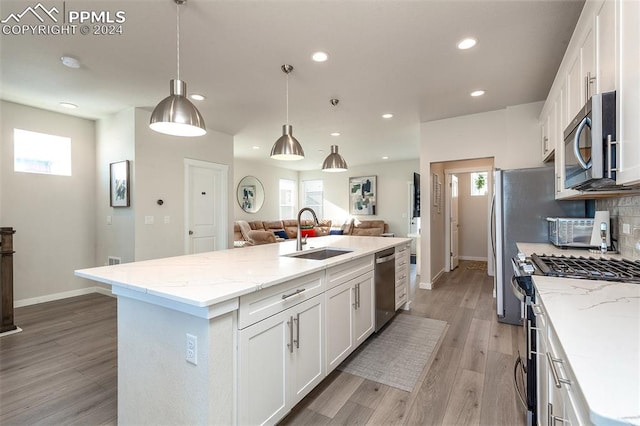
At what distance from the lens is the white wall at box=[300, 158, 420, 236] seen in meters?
8.23

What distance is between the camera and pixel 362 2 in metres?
1.95

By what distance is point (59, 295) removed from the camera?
430cm

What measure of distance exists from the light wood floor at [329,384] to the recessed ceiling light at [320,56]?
8.81 feet

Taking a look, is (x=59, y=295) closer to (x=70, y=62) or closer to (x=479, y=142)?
(x=70, y=62)

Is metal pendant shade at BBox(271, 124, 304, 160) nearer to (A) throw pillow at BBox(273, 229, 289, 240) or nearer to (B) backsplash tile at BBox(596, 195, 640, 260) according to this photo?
(B) backsplash tile at BBox(596, 195, 640, 260)

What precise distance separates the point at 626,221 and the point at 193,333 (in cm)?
295

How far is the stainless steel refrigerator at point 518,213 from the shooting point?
3006mm

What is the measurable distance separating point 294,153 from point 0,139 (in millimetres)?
4031

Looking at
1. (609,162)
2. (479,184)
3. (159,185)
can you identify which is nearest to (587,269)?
(609,162)

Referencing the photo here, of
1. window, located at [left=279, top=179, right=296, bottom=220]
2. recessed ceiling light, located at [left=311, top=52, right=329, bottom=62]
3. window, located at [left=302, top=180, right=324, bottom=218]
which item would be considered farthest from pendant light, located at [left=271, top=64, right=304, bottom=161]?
window, located at [left=302, top=180, right=324, bottom=218]

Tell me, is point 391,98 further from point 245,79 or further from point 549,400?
point 549,400

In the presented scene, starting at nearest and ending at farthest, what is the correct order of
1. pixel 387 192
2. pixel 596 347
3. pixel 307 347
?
pixel 596 347
pixel 307 347
pixel 387 192

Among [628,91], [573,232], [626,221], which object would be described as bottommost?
[573,232]

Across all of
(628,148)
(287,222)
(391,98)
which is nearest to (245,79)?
(391,98)
